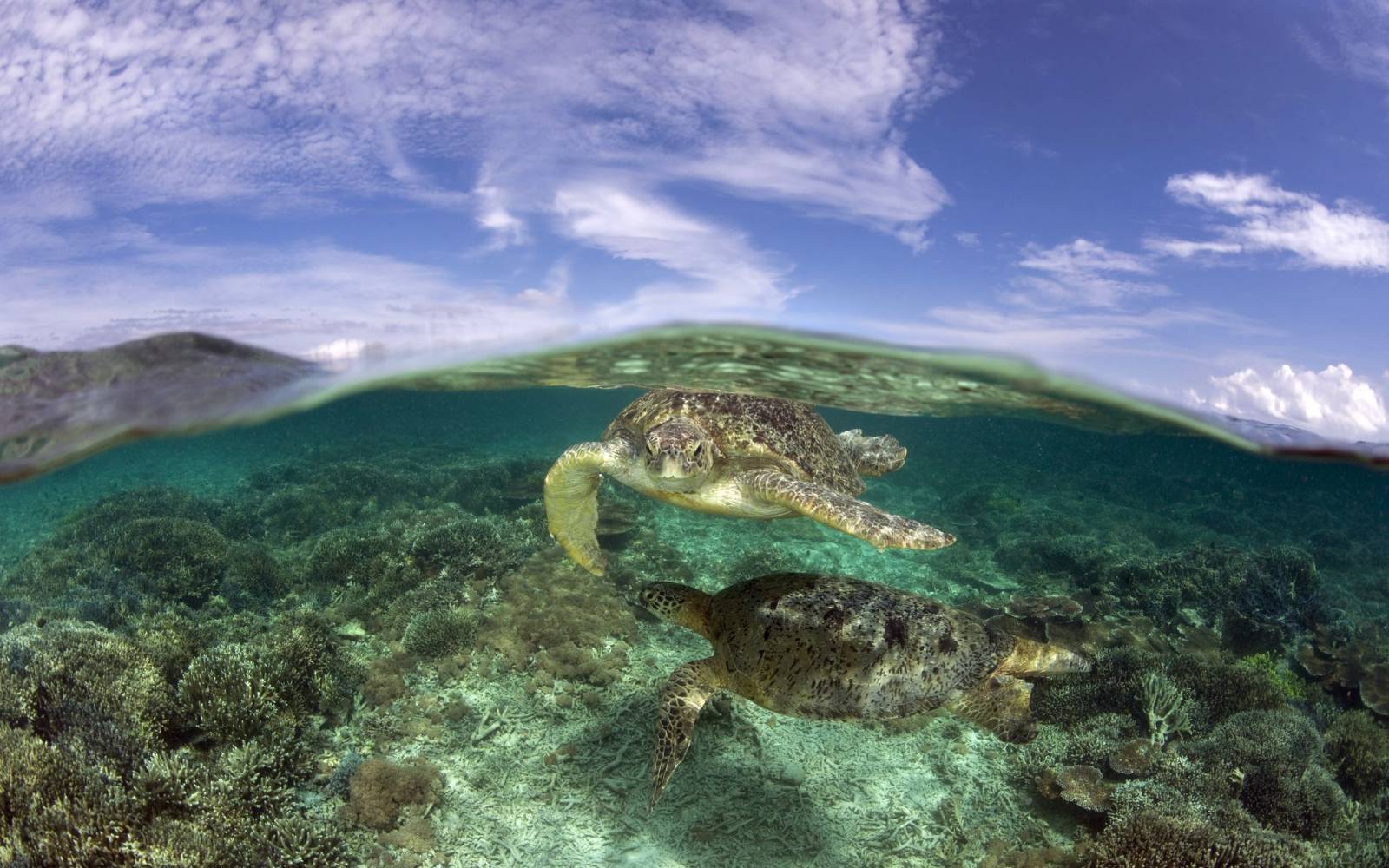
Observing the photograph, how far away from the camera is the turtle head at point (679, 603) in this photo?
5.40m

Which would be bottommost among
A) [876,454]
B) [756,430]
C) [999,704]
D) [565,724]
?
[565,724]

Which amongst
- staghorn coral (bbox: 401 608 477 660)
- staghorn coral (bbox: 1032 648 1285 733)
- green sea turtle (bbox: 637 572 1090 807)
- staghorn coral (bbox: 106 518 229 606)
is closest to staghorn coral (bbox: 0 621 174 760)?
staghorn coral (bbox: 401 608 477 660)

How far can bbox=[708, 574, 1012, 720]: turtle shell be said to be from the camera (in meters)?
4.42

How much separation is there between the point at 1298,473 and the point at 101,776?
45.9 m

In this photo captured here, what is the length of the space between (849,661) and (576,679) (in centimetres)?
372

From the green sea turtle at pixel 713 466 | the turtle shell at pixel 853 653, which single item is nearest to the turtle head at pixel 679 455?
the green sea turtle at pixel 713 466

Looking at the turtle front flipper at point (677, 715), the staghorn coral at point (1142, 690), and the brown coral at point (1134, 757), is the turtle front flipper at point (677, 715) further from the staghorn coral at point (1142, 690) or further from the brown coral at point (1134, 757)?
the staghorn coral at point (1142, 690)

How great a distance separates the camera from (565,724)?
242 inches

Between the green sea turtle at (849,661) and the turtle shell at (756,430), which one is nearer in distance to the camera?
the green sea turtle at (849,661)

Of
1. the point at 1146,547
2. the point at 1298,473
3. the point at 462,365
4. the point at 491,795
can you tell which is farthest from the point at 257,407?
the point at 1298,473

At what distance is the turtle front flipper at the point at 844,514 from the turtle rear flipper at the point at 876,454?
292cm

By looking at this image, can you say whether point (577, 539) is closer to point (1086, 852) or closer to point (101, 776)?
point (101, 776)

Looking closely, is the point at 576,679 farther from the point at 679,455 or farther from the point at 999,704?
the point at 999,704

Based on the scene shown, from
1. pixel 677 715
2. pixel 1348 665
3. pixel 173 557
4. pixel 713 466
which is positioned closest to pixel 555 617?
pixel 713 466
